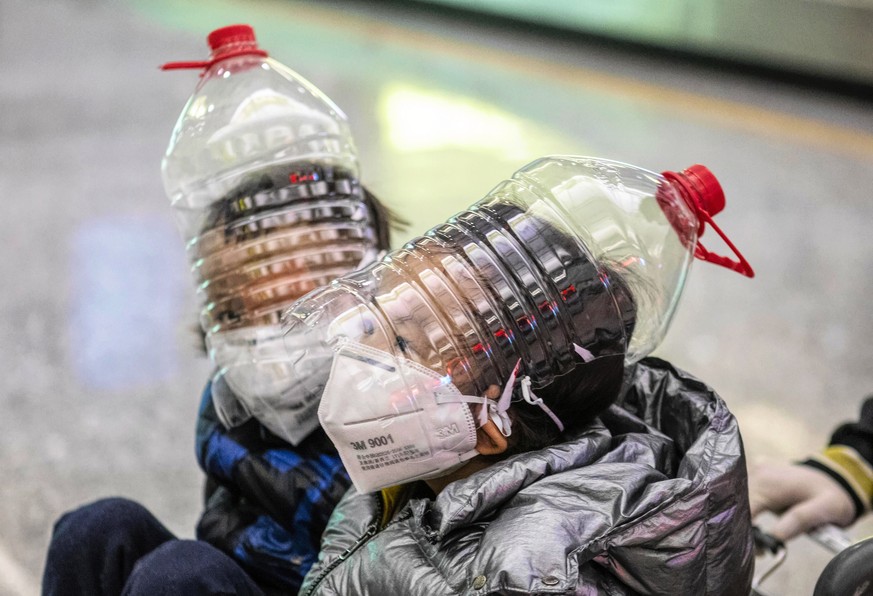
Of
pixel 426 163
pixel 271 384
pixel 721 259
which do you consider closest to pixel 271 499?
pixel 271 384

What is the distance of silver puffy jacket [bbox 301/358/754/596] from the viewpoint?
842 millimetres

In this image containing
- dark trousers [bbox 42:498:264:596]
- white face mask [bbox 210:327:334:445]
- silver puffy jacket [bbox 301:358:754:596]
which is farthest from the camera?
white face mask [bbox 210:327:334:445]

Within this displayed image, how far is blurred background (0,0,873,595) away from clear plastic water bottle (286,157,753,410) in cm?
92

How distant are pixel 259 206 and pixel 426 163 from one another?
2.26 meters

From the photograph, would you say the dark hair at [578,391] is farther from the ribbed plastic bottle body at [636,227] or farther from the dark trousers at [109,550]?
the dark trousers at [109,550]

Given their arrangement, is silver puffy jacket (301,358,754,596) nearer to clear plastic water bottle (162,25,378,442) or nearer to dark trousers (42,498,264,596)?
dark trousers (42,498,264,596)

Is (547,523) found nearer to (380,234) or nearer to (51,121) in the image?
(380,234)

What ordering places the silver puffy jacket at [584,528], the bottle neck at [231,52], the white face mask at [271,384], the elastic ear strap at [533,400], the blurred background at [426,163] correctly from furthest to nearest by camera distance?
1. the blurred background at [426,163]
2. the bottle neck at [231,52]
3. the white face mask at [271,384]
4. the elastic ear strap at [533,400]
5. the silver puffy jacket at [584,528]

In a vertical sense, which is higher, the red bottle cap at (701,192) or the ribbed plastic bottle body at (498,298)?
the red bottle cap at (701,192)

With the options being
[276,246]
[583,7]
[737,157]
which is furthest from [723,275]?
[583,7]

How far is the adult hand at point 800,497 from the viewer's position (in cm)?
140

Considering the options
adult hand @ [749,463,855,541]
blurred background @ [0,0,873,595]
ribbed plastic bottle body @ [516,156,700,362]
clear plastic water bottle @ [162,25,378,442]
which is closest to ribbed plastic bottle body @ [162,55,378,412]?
clear plastic water bottle @ [162,25,378,442]

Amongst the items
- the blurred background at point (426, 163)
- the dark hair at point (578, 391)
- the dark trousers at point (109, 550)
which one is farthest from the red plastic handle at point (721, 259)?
the blurred background at point (426, 163)

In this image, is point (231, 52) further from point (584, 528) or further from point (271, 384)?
point (584, 528)
